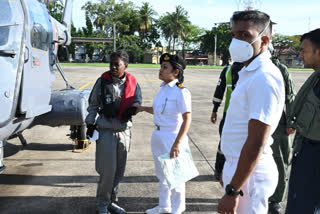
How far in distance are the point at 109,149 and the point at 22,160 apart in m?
2.75

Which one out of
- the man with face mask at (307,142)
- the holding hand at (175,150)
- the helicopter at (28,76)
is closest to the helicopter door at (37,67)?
the helicopter at (28,76)

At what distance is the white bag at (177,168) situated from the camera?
306cm

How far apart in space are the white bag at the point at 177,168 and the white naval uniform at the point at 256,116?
1.19 m

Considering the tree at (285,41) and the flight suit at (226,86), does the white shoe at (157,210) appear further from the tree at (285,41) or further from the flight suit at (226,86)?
the tree at (285,41)

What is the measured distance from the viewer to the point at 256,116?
1.62 metres

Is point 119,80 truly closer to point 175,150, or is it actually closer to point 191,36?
point 175,150

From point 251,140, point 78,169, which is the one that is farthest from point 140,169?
point 251,140

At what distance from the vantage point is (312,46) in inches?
95.5

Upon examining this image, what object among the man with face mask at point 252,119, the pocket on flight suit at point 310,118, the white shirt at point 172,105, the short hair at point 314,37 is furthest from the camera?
the white shirt at point 172,105

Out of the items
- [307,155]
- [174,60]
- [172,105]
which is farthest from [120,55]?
[307,155]

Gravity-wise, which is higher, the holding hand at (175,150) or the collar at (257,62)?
the collar at (257,62)

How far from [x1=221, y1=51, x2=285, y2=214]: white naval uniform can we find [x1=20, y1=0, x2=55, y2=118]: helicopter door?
2.63 meters

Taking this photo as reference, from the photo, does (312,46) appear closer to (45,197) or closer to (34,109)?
(34,109)

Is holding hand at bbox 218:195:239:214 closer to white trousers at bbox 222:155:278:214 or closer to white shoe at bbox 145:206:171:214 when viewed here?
white trousers at bbox 222:155:278:214
